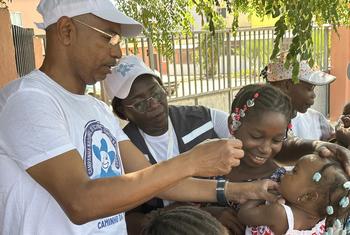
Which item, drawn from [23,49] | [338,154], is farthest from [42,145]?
[23,49]

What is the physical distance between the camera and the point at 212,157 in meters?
1.48

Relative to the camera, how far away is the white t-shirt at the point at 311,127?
3.01 m

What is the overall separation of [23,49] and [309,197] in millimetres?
3313

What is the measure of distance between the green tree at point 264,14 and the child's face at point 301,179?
45cm

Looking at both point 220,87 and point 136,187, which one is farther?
point 220,87

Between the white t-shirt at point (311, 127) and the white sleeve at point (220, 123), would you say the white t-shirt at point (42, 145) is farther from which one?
the white t-shirt at point (311, 127)

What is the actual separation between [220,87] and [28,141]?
682 centimetres

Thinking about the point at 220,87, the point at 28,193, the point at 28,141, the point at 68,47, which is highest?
the point at 68,47

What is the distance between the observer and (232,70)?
26.9 feet

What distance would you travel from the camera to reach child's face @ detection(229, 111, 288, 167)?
2.15m

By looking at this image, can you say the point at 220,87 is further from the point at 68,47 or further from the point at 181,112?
the point at 68,47

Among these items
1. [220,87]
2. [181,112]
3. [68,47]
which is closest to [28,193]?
[68,47]

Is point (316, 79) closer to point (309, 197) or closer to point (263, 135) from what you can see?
point (263, 135)

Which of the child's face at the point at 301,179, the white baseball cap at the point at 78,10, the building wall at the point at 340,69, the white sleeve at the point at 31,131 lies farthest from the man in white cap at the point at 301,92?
the building wall at the point at 340,69
